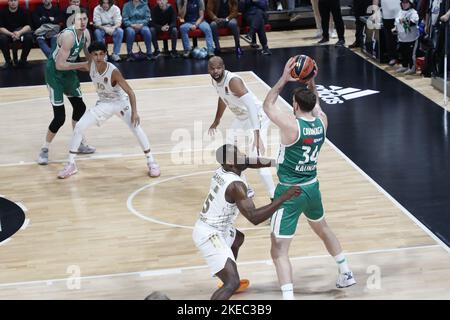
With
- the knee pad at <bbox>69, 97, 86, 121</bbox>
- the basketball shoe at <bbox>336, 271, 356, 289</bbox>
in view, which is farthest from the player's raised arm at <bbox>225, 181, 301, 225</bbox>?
the knee pad at <bbox>69, 97, 86, 121</bbox>

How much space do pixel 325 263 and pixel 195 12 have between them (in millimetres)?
11330

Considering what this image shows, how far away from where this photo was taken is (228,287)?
284 inches

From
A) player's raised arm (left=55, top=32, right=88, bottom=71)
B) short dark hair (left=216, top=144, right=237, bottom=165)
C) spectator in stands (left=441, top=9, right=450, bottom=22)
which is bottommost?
spectator in stands (left=441, top=9, right=450, bottom=22)

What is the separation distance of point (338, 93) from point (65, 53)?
18.1 ft

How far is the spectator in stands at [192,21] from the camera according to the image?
18906 millimetres

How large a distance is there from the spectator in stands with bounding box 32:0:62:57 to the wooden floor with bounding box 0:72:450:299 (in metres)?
5.30

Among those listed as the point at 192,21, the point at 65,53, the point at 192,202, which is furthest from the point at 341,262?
the point at 192,21

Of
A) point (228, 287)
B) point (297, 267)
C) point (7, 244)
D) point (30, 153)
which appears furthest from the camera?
point (30, 153)

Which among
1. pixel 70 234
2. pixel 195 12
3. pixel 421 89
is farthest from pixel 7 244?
pixel 195 12

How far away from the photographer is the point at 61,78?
12.0m

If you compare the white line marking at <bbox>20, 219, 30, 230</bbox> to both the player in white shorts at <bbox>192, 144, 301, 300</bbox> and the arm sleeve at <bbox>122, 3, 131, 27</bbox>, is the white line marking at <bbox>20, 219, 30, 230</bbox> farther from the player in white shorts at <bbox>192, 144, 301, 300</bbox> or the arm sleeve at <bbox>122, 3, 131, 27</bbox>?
the arm sleeve at <bbox>122, 3, 131, 27</bbox>

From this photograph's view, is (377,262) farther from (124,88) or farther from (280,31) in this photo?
(280,31)

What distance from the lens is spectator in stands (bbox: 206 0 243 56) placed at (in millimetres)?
18938

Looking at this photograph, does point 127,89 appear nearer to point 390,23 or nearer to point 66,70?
point 66,70
